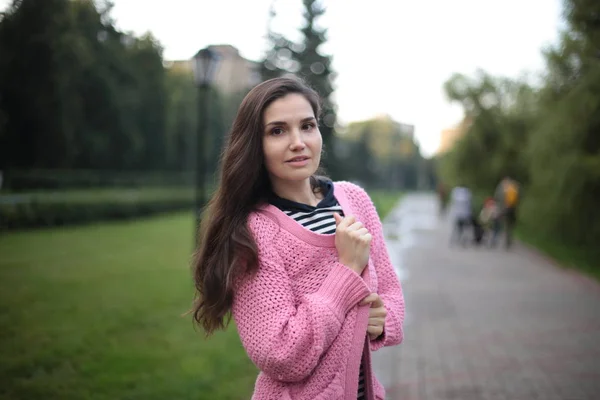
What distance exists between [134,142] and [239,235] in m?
37.0

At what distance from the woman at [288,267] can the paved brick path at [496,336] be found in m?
3.06

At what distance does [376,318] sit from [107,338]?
4884mm

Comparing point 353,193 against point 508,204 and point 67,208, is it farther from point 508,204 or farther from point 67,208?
point 67,208

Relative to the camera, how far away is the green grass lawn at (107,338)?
14.7ft

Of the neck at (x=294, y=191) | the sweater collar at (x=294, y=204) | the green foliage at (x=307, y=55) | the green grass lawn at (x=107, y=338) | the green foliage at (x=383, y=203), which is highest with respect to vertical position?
the green foliage at (x=307, y=55)

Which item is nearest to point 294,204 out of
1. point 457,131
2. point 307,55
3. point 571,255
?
point 571,255

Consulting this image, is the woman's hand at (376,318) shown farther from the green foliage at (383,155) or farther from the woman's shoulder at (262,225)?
the green foliage at (383,155)

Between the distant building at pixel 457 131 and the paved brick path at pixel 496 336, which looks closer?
the paved brick path at pixel 496 336

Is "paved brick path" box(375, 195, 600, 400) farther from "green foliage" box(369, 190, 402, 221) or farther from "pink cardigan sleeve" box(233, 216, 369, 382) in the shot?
"pink cardigan sleeve" box(233, 216, 369, 382)

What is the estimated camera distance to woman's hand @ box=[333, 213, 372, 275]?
162 centimetres

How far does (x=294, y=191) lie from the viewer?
5.82 ft

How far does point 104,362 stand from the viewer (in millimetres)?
5043

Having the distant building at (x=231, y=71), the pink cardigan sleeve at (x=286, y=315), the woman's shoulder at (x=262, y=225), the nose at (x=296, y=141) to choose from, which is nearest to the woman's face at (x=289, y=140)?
the nose at (x=296, y=141)

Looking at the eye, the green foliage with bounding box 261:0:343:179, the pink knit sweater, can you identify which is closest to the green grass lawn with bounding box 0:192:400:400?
the pink knit sweater
